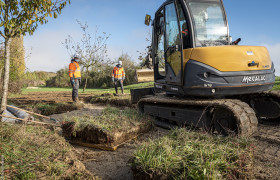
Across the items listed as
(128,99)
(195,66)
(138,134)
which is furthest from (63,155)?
(128,99)

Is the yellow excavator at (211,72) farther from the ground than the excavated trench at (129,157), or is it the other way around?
the yellow excavator at (211,72)

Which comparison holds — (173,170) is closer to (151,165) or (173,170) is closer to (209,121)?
(151,165)

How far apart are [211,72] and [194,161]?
7.80ft

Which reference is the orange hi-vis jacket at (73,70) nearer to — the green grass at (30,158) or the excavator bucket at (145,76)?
the green grass at (30,158)

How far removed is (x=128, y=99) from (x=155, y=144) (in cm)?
744

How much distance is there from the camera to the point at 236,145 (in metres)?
3.16

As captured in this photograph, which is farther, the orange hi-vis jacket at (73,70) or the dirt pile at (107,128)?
the orange hi-vis jacket at (73,70)

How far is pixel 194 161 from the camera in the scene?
8.45 feet

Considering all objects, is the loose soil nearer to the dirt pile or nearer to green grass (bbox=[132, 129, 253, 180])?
the dirt pile

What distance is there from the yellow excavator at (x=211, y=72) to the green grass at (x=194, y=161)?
1.24m

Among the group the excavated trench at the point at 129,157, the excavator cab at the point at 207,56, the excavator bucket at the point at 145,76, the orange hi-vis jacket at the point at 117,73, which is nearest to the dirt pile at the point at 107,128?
the excavated trench at the point at 129,157

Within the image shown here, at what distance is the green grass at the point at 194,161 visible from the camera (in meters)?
2.46

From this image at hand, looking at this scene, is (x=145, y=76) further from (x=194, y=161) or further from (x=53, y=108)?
(x=194, y=161)

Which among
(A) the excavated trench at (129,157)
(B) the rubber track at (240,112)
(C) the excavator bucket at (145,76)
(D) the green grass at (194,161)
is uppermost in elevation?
(C) the excavator bucket at (145,76)
